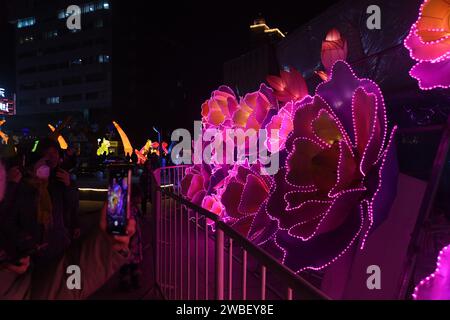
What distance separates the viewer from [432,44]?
2.69 metres

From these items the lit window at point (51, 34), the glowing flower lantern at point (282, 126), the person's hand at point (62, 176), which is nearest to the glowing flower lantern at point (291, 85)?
the glowing flower lantern at point (282, 126)

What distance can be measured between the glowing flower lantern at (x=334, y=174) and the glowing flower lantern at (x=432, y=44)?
0.51 m

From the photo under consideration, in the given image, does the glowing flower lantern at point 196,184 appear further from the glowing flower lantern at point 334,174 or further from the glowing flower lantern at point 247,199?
the glowing flower lantern at point 334,174

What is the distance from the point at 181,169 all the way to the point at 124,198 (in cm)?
964

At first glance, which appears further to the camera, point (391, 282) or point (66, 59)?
point (66, 59)

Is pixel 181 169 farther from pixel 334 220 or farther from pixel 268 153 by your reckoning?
pixel 334 220

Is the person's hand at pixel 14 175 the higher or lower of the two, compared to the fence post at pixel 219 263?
higher

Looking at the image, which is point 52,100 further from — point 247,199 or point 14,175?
point 247,199

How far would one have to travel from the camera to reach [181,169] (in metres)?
12.1

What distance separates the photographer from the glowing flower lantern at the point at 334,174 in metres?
3.26

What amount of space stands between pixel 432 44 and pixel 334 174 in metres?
1.16

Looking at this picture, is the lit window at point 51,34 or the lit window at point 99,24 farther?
the lit window at point 51,34

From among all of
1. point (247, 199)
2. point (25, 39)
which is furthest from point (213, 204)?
point (25, 39)

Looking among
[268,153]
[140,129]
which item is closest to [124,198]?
[268,153]
